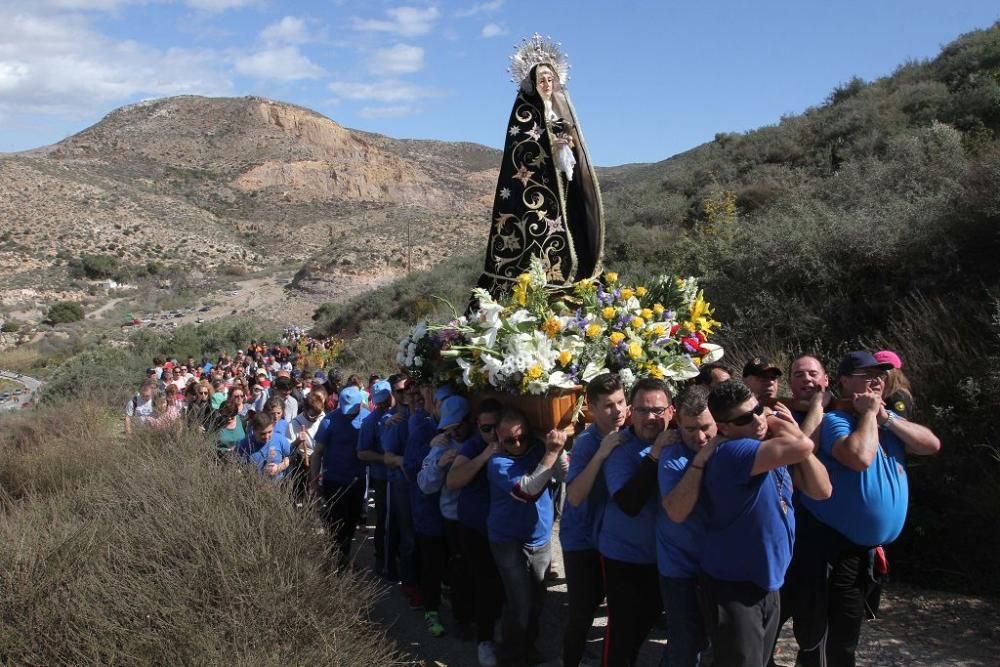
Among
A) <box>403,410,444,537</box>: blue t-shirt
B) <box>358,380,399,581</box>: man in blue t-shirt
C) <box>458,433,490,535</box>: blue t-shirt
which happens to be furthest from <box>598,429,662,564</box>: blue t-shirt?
<box>358,380,399,581</box>: man in blue t-shirt

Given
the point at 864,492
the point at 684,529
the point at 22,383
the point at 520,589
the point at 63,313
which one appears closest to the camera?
the point at 684,529

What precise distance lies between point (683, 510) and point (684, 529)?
0.24m

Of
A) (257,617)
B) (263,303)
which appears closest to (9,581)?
(257,617)

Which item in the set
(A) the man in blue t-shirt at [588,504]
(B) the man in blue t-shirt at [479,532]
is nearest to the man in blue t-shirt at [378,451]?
(B) the man in blue t-shirt at [479,532]

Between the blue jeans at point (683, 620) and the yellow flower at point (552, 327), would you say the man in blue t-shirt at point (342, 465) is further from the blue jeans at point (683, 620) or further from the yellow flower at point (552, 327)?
the blue jeans at point (683, 620)

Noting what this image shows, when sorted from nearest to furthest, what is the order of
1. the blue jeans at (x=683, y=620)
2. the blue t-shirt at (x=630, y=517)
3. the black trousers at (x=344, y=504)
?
the blue jeans at (x=683, y=620), the blue t-shirt at (x=630, y=517), the black trousers at (x=344, y=504)

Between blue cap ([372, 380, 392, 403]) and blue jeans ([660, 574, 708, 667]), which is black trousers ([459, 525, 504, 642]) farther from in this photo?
blue cap ([372, 380, 392, 403])

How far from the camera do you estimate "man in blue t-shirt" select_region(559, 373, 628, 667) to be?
4082 millimetres

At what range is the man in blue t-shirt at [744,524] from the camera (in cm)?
335

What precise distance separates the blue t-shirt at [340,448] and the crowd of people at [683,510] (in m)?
1.05

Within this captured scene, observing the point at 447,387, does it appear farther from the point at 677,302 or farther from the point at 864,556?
the point at 864,556

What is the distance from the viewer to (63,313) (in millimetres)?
43562

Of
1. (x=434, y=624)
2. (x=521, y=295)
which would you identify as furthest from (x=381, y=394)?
(x=521, y=295)

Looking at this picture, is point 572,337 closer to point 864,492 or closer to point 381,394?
point 864,492
